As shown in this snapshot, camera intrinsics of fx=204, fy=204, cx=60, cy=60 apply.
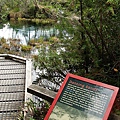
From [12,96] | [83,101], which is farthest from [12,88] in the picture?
[83,101]

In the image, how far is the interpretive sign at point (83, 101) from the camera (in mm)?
1413

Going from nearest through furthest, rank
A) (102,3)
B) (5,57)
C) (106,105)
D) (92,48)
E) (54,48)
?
(106,105) → (102,3) → (92,48) → (54,48) → (5,57)

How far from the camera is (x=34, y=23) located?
2280 centimetres

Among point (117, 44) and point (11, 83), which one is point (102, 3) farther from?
point (11, 83)

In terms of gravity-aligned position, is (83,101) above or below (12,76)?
above

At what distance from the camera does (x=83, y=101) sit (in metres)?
1.49

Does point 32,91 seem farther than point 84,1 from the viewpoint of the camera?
No

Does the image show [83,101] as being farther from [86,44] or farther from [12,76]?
[12,76]

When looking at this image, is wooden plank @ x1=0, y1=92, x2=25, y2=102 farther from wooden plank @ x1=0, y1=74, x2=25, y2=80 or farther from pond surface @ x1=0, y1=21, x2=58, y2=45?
pond surface @ x1=0, y1=21, x2=58, y2=45

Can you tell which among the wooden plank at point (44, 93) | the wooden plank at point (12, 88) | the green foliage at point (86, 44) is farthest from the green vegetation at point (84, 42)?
the wooden plank at point (44, 93)

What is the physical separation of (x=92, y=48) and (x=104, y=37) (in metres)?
0.29

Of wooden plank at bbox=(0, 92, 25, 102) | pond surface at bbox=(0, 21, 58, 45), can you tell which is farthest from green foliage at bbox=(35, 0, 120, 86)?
pond surface at bbox=(0, 21, 58, 45)

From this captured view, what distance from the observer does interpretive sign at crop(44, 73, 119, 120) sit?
55.6 inches

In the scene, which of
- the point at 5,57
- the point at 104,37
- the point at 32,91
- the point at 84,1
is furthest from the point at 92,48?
the point at 5,57
